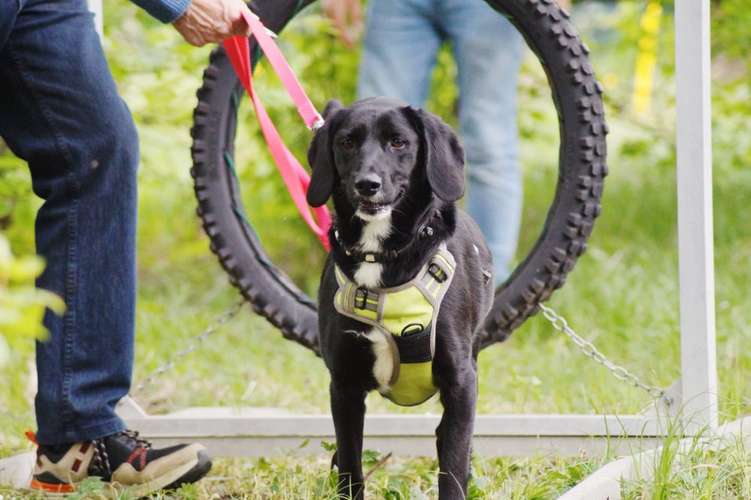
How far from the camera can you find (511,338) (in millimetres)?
4727

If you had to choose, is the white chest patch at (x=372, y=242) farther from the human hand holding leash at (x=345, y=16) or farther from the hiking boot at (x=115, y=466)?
the human hand holding leash at (x=345, y=16)

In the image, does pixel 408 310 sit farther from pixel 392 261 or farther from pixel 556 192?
pixel 556 192

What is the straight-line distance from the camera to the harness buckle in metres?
2.34

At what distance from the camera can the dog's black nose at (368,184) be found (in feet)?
7.54

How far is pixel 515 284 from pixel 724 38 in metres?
3.40

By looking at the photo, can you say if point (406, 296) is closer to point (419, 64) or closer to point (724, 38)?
point (419, 64)

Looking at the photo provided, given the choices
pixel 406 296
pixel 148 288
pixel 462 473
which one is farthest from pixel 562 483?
pixel 148 288

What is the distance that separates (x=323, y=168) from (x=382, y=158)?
18 centimetres

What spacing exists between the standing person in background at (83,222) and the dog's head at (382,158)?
1.40 ft

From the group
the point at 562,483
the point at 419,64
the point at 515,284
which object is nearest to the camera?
the point at 562,483

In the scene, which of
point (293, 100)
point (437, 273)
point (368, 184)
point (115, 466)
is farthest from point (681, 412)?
point (115, 466)

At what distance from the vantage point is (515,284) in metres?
3.07

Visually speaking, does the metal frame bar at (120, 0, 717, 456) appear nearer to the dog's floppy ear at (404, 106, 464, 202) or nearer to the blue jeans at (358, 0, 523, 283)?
the dog's floppy ear at (404, 106, 464, 202)

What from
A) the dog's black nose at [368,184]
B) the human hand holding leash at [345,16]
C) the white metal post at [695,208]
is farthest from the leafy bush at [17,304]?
the human hand holding leash at [345,16]
